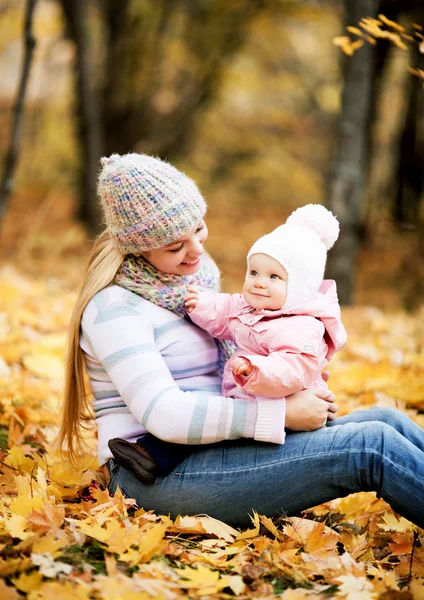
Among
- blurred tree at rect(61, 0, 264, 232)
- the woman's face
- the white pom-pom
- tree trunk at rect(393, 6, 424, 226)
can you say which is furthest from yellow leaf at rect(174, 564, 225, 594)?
tree trunk at rect(393, 6, 424, 226)

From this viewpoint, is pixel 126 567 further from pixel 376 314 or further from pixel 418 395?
pixel 376 314

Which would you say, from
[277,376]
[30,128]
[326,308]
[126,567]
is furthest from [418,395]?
[30,128]

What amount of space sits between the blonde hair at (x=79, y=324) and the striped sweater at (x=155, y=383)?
0.09 ft

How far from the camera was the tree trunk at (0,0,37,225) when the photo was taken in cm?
437

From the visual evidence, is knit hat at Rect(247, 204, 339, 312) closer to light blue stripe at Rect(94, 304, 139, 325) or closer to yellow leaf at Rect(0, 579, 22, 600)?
light blue stripe at Rect(94, 304, 139, 325)

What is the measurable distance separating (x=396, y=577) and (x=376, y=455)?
35cm

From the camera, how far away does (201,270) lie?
2557mm

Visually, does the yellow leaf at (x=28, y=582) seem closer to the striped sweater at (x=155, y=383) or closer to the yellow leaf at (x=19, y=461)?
the striped sweater at (x=155, y=383)

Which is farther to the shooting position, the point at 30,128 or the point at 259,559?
the point at 30,128

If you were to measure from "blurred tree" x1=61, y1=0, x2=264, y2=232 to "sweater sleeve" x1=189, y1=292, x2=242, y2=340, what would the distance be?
6.77 metres

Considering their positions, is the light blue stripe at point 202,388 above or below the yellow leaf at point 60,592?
above

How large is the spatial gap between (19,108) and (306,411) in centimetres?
345

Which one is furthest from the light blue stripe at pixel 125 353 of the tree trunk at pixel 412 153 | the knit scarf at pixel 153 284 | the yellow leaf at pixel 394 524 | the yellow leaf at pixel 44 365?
the tree trunk at pixel 412 153

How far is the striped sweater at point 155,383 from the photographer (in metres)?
2.06
